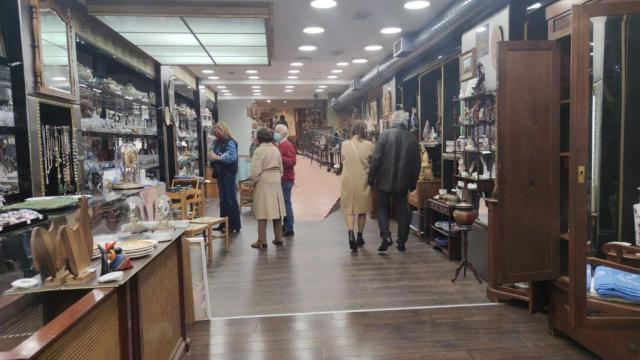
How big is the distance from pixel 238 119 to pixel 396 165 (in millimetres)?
9581

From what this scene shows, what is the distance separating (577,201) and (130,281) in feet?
7.67

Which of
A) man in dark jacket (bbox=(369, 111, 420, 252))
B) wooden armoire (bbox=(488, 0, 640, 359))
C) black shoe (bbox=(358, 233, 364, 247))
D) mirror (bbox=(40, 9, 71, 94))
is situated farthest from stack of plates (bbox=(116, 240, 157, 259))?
black shoe (bbox=(358, 233, 364, 247))

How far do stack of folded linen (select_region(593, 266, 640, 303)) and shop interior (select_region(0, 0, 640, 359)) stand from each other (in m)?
0.01

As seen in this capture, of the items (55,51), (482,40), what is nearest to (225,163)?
(55,51)

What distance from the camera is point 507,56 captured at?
2.94 metres

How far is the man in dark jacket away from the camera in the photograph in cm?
512

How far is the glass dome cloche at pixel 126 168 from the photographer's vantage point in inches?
123

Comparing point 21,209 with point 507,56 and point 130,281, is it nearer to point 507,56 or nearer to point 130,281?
point 130,281

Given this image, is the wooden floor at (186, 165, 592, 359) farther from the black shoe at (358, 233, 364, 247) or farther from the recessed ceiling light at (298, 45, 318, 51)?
the recessed ceiling light at (298, 45, 318, 51)

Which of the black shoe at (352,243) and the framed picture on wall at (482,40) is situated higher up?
the framed picture on wall at (482,40)

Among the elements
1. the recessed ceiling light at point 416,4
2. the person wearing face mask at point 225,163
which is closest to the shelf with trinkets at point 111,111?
the person wearing face mask at point 225,163

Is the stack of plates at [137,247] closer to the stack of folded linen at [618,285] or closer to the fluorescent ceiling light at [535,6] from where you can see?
the stack of folded linen at [618,285]

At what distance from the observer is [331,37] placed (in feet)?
20.9

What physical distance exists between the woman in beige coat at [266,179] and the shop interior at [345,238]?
0.51m
